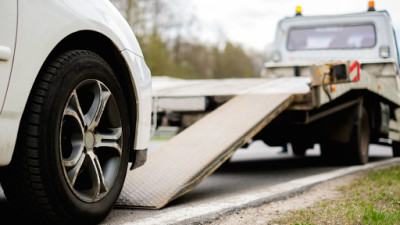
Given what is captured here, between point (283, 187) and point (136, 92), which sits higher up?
point (136, 92)

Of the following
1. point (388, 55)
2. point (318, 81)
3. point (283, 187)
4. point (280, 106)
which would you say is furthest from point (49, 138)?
point (388, 55)

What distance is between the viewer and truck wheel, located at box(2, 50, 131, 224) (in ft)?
8.02

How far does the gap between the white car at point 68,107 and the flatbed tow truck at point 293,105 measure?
709 mm

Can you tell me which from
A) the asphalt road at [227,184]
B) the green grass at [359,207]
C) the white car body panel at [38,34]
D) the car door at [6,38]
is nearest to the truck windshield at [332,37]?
the asphalt road at [227,184]

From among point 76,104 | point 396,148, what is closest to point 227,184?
point 76,104

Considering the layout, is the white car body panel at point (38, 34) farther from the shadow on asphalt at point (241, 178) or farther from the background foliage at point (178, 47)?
the background foliage at point (178, 47)

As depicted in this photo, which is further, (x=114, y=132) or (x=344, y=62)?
(x=344, y=62)

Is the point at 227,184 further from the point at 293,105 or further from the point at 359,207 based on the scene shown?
the point at 359,207

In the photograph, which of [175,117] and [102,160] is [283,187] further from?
[102,160]

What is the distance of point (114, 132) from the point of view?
312 centimetres

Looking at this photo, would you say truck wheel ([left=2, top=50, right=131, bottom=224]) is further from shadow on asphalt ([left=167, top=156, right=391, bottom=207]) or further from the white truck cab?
the white truck cab

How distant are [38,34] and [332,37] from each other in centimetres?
733

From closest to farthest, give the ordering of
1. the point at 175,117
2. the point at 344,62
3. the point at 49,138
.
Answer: the point at 49,138 → the point at 344,62 → the point at 175,117

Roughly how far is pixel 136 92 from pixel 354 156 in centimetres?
456
